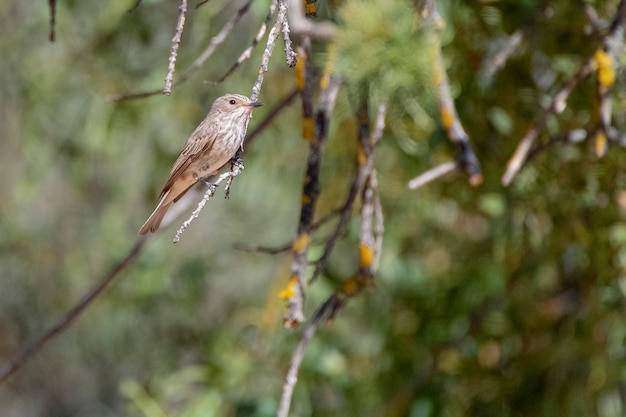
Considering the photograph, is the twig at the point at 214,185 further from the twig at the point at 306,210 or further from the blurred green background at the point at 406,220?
the blurred green background at the point at 406,220

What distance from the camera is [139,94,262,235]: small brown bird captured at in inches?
55.3

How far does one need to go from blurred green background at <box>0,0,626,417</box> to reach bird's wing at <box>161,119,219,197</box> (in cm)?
172

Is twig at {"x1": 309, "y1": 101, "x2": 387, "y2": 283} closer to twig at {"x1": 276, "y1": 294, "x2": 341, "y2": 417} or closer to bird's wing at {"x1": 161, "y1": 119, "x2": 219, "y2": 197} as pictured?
twig at {"x1": 276, "y1": 294, "x2": 341, "y2": 417}

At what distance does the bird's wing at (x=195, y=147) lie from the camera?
1.50m

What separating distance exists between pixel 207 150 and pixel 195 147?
3 cm

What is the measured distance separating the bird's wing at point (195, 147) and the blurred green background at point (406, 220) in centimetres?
172

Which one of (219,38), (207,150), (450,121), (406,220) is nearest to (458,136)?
(450,121)

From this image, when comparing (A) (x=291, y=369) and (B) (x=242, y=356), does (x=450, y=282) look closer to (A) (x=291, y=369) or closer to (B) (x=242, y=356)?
(B) (x=242, y=356)

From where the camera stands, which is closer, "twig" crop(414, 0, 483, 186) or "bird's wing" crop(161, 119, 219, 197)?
"bird's wing" crop(161, 119, 219, 197)

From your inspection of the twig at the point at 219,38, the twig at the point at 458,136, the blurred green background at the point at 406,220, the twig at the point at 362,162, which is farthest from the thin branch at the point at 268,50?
the blurred green background at the point at 406,220

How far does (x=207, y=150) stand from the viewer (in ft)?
5.04

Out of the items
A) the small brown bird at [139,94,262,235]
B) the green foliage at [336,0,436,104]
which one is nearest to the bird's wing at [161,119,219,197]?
the small brown bird at [139,94,262,235]

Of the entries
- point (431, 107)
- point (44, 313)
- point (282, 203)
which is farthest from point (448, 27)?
point (44, 313)

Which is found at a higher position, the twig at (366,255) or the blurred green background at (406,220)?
the twig at (366,255)
